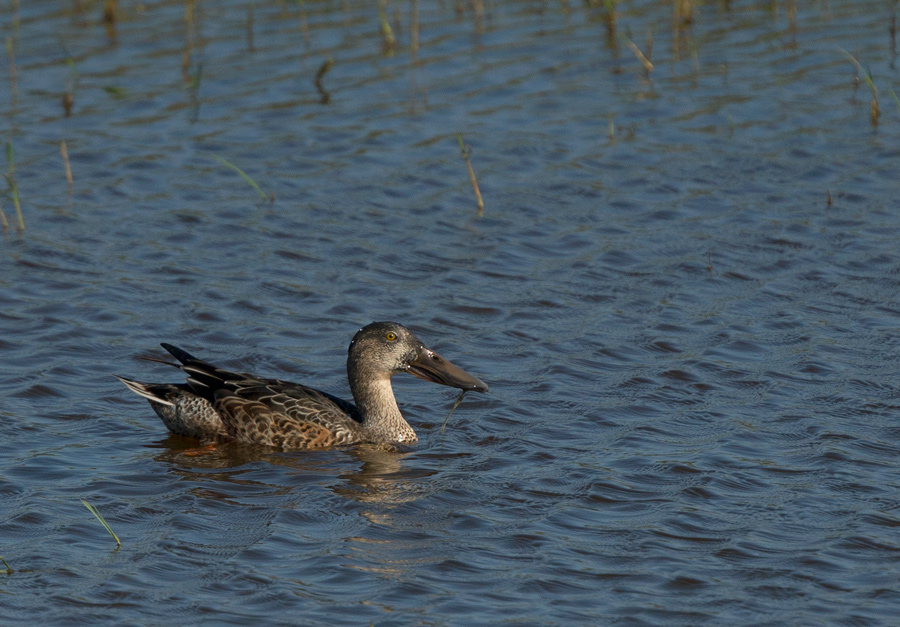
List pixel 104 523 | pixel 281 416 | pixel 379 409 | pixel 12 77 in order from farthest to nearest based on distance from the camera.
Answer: pixel 12 77
pixel 379 409
pixel 281 416
pixel 104 523

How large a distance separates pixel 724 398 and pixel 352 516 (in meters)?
2.63

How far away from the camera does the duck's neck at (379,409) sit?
8.05 meters

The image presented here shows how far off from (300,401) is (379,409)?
50cm

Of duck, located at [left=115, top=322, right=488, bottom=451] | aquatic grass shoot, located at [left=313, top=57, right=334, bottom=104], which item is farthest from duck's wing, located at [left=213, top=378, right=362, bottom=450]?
aquatic grass shoot, located at [left=313, top=57, right=334, bottom=104]

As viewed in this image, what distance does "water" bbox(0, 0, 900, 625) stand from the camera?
6160 millimetres

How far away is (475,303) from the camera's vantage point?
978cm

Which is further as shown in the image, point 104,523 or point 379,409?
point 379,409

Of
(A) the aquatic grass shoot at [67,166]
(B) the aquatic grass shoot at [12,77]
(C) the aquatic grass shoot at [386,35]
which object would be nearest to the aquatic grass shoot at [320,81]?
(C) the aquatic grass shoot at [386,35]

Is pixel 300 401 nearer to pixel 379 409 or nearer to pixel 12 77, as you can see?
pixel 379 409

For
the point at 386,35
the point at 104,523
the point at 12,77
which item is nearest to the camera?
the point at 104,523

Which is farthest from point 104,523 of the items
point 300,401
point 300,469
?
point 300,401

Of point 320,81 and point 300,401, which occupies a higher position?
point 320,81

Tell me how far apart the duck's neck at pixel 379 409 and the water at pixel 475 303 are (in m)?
0.17

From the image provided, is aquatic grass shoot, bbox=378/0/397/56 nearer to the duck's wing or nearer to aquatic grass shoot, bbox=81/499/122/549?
the duck's wing
